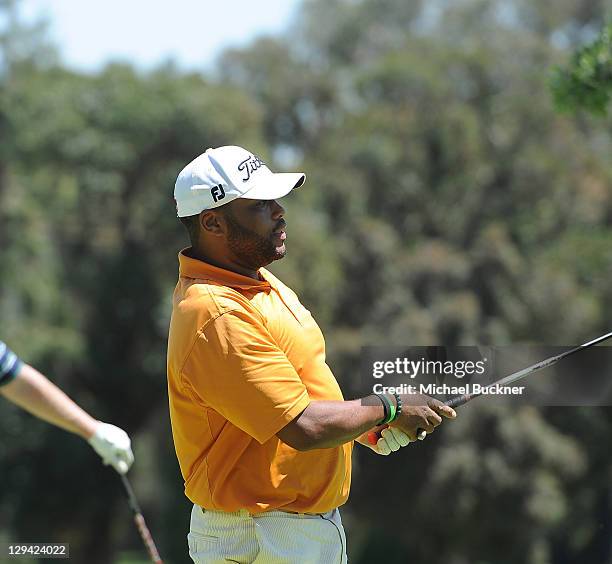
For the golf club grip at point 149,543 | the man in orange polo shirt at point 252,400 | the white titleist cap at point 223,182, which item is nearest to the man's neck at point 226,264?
the man in orange polo shirt at point 252,400

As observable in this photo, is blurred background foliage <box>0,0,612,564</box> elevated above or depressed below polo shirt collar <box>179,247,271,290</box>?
below

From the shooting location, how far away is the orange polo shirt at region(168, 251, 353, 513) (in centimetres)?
370

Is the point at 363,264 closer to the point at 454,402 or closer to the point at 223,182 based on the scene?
the point at 454,402

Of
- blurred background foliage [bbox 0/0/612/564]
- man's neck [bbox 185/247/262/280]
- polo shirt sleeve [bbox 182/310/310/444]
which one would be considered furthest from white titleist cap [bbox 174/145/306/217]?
blurred background foliage [bbox 0/0/612/564]

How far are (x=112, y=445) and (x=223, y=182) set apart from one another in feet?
5.22

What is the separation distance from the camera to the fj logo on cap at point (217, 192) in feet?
13.0

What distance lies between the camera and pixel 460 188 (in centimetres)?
2908

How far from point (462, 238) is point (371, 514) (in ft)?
22.7

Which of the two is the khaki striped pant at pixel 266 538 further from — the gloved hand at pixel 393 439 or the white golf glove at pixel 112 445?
the white golf glove at pixel 112 445

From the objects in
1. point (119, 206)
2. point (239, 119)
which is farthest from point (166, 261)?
point (239, 119)

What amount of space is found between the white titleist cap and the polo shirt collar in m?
0.18

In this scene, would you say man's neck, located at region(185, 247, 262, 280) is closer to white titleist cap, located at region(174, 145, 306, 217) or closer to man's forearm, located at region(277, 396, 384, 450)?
white titleist cap, located at region(174, 145, 306, 217)

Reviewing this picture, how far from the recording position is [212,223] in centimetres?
A: 402

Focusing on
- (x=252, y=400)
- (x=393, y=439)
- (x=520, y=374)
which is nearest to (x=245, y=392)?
(x=252, y=400)
